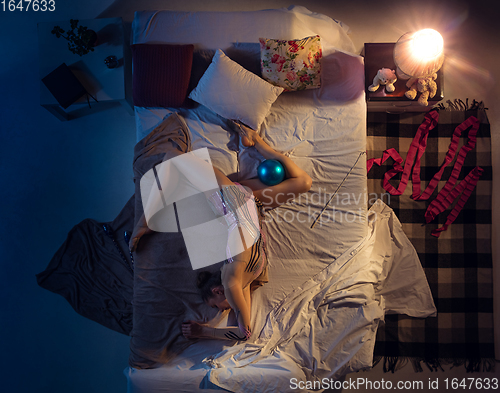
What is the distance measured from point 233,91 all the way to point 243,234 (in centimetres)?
104

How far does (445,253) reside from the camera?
2643 millimetres

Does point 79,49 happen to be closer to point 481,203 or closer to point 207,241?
point 207,241

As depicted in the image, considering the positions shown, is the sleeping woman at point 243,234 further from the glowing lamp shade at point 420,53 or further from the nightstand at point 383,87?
the glowing lamp shade at point 420,53

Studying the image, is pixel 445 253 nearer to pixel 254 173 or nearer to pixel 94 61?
pixel 254 173

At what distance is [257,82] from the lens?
225 cm

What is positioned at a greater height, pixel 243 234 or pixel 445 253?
pixel 243 234

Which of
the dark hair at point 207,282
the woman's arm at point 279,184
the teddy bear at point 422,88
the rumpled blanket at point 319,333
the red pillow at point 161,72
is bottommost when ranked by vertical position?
the rumpled blanket at point 319,333

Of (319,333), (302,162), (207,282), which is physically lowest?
(319,333)

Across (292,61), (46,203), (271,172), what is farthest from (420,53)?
(46,203)

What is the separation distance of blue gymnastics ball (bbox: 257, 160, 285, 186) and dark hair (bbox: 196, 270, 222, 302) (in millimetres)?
733

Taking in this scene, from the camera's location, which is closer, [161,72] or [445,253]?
[161,72]

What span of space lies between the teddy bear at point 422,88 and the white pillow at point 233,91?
98 cm

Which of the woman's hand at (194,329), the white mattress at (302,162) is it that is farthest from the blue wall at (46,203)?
the woman's hand at (194,329)

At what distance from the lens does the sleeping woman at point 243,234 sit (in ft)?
6.62
